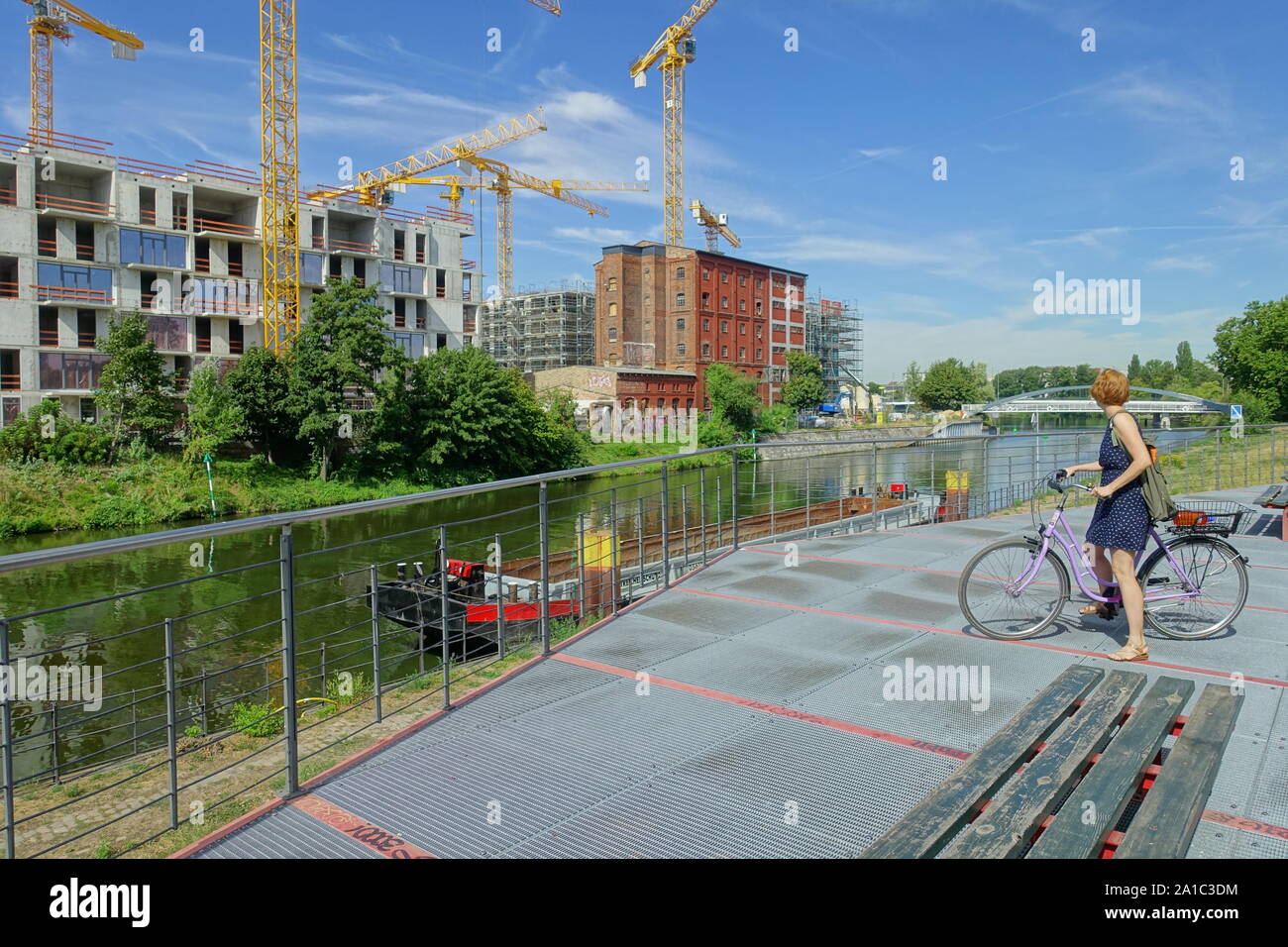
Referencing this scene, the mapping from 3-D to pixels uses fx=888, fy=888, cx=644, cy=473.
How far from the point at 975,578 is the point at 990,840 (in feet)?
10.2

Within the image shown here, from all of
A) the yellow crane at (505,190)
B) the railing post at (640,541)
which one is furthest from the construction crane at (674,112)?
the railing post at (640,541)

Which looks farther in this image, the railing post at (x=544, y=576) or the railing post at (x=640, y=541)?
the railing post at (x=640, y=541)

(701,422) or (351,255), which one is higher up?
(351,255)

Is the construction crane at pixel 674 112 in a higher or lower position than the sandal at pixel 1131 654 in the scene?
higher

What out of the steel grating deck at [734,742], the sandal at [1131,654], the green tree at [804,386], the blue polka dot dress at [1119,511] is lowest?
the steel grating deck at [734,742]

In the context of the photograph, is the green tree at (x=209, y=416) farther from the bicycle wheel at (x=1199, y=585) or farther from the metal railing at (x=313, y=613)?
the bicycle wheel at (x=1199, y=585)

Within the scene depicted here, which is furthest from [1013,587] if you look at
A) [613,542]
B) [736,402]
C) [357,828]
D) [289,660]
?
[736,402]

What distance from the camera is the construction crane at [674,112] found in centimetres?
8631

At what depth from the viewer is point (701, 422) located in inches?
2516

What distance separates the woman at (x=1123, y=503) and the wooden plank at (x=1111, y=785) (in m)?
1.14

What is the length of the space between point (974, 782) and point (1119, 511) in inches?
109
